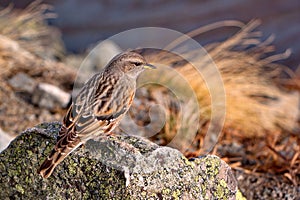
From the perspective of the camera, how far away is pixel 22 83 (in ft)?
16.4

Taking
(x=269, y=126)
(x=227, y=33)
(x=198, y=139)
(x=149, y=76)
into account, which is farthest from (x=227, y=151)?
(x=227, y=33)

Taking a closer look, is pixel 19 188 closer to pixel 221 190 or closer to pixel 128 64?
pixel 128 64

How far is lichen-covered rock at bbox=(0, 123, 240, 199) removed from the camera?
2480 mm

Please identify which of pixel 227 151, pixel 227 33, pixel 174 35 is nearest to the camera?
pixel 227 151

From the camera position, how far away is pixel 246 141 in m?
4.60

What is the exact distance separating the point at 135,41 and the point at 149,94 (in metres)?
1.40

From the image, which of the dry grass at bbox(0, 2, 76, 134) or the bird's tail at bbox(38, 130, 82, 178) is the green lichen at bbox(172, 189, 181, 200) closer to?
the bird's tail at bbox(38, 130, 82, 178)

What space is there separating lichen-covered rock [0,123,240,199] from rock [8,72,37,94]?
2.25 m

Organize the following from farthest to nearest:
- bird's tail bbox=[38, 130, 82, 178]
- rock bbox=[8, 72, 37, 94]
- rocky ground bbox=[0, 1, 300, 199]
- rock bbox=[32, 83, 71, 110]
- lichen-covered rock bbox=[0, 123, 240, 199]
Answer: rock bbox=[8, 72, 37, 94]
rock bbox=[32, 83, 71, 110]
rocky ground bbox=[0, 1, 300, 199]
lichen-covered rock bbox=[0, 123, 240, 199]
bird's tail bbox=[38, 130, 82, 178]

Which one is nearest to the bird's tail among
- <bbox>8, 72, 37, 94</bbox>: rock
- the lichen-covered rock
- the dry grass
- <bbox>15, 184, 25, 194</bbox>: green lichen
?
the lichen-covered rock

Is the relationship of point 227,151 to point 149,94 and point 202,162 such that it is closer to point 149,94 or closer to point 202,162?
point 149,94

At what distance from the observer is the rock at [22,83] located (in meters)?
4.95

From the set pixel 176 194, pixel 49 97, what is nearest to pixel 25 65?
pixel 49 97

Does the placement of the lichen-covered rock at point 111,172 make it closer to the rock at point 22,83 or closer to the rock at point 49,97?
the rock at point 49,97
